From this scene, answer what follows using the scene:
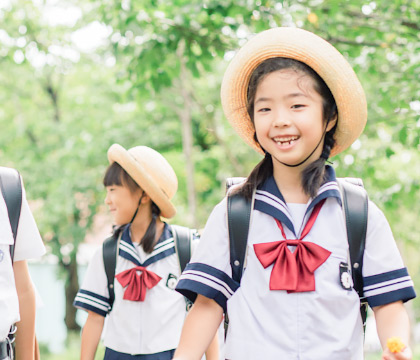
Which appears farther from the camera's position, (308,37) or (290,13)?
(290,13)

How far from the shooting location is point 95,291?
338cm

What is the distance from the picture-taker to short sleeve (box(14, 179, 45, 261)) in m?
2.42

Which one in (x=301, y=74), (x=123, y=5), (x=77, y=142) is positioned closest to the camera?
(x=301, y=74)

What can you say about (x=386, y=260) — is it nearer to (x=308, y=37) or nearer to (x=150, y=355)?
(x=308, y=37)

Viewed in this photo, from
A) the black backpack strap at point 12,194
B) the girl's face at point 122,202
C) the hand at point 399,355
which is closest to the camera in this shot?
the hand at point 399,355

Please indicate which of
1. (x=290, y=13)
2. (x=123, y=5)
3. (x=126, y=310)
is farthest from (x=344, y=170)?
(x=126, y=310)

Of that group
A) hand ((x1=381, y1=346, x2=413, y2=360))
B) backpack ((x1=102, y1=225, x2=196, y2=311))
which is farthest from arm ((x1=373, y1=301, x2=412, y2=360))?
backpack ((x1=102, y1=225, x2=196, y2=311))

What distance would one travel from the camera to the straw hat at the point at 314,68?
6.61 ft

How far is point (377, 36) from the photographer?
497 centimetres

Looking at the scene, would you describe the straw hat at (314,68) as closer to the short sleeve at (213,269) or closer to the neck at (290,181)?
the neck at (290,181)

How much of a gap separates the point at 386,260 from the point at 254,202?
48 cm

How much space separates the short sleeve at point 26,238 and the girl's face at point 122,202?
3.63ft

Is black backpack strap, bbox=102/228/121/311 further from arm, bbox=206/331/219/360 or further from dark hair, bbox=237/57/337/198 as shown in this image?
dark hair, bbox=237/57/337/198

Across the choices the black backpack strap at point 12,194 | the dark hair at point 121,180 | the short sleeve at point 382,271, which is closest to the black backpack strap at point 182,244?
the dark hair at point 121,180
